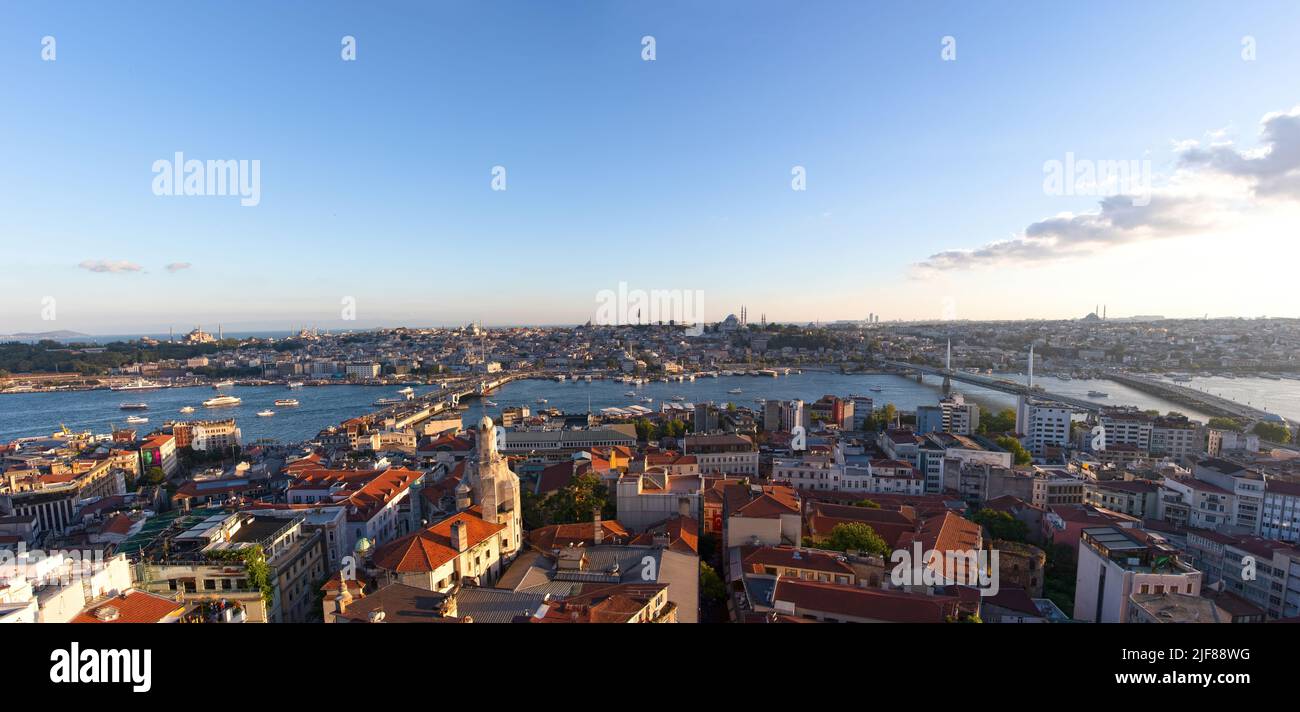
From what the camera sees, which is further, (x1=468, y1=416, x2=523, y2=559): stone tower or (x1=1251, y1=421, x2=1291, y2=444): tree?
(x1=1251, y1=421, x2=1291, y2=444): tree

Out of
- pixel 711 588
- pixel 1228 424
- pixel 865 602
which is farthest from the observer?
pixel 1228 424

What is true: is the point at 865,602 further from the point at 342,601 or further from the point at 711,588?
the point at 342,601

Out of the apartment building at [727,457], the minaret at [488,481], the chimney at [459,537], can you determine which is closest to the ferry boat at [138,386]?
the apartment building at [727,457]

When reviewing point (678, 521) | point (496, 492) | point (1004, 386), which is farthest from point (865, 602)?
point (1004, 386)

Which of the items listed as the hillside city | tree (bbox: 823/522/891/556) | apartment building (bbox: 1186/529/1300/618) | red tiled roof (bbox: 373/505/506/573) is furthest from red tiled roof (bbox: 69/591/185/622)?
apartment building (bbox: 1186/529/1300/618)

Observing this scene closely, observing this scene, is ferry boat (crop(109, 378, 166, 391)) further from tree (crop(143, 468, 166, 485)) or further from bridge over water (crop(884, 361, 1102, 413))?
bridge over water (crop(884, 361, 1102, 413))

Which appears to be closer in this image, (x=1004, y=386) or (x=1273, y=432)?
(x=1273, y=432)
